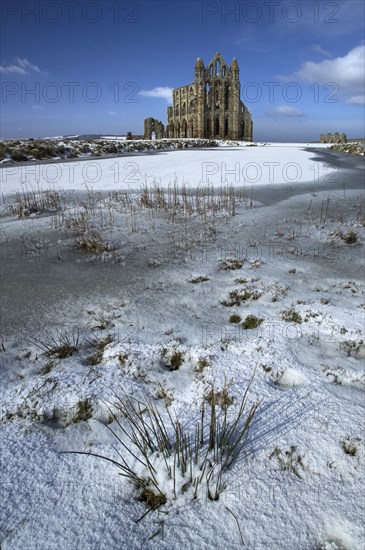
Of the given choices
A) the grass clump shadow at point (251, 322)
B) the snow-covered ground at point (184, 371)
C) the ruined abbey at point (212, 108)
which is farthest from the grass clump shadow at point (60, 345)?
the ruined abbey at point (212, 108)

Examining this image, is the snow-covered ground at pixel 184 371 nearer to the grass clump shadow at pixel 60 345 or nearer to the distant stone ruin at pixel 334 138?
the grass clump shadow at pixel 60 345

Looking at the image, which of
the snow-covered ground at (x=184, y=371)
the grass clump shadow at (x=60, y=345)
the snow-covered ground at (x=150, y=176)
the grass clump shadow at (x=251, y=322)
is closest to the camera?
the snow-covered ground at (x=184, y=371)

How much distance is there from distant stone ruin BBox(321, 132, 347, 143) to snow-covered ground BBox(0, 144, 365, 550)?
47972 millimetres

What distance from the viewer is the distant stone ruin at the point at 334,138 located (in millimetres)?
46562

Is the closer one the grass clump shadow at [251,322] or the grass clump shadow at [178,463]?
the grass clump shadow at [178,463]

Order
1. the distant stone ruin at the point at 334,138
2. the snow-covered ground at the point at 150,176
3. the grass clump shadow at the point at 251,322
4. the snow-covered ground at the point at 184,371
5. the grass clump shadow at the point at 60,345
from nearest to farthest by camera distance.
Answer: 1. the snow-covered ground at the point at 184,371
2. the grass clump shadow at the point at 60,345
3. the grass clump shadow at the point at 251,322
4. the snow-covered ground at the point at 150,176
5. the distant stone ruin at the point at 334,138

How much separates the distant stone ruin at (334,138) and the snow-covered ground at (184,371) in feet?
157

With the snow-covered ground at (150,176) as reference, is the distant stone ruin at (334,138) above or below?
above

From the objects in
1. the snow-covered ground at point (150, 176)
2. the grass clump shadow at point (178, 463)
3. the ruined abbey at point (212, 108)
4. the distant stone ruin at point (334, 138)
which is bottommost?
the grass clump shadow at point (178, 463)

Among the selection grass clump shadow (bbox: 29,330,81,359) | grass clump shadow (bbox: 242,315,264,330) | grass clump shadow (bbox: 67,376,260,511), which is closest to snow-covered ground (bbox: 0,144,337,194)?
grass clump shadow (bbox: 242,315,264,330)

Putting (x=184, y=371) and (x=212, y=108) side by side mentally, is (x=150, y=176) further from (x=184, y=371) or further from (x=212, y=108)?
(x=212, y=108)

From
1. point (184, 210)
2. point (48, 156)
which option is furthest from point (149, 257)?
point (48, 156)

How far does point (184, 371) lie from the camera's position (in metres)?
2.80

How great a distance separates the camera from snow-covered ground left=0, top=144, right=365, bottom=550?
166 cm
